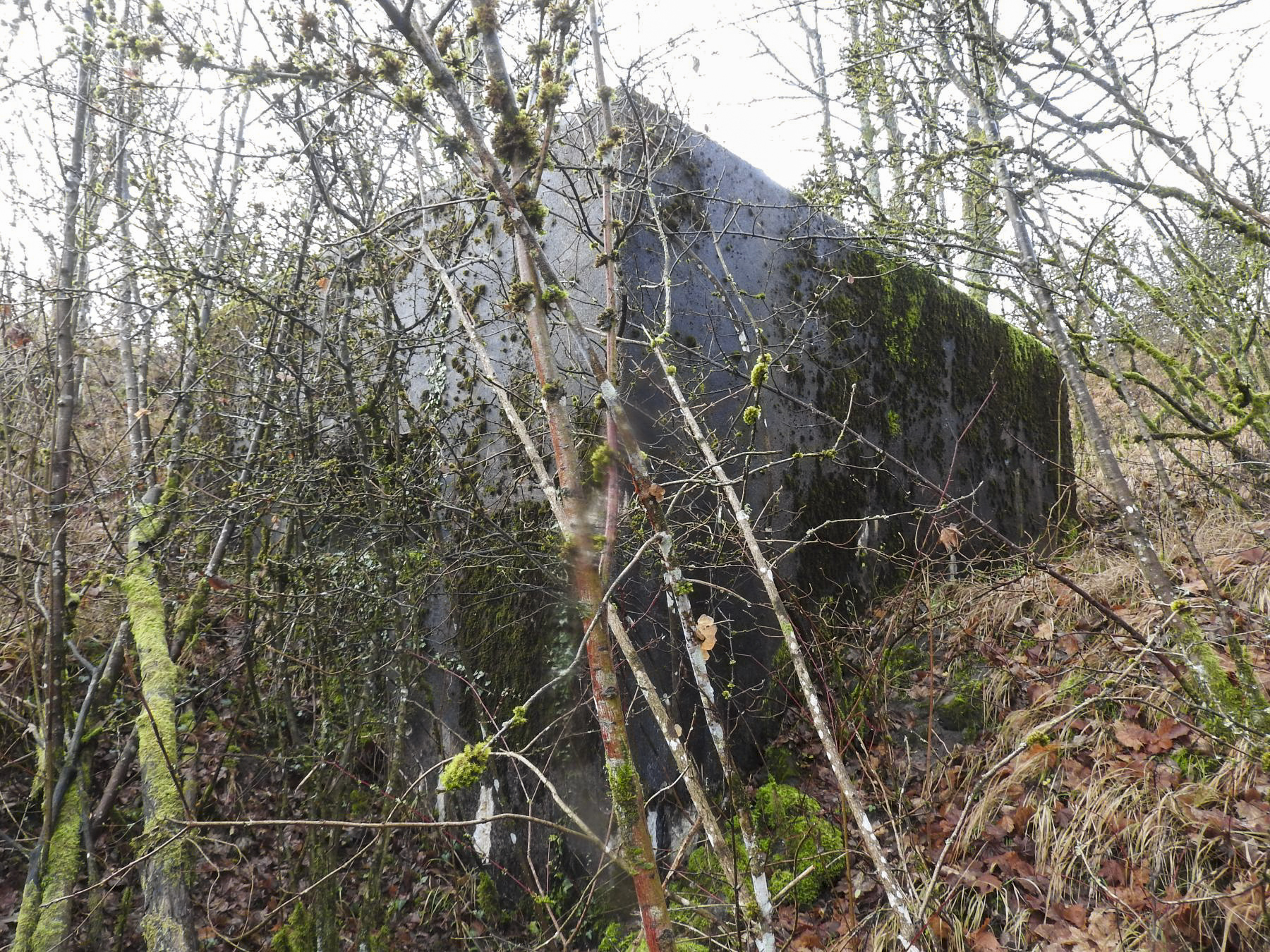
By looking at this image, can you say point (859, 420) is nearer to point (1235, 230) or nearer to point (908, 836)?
point (1235, 230)

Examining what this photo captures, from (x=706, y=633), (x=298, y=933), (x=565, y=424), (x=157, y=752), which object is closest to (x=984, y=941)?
(x=706, y=633)

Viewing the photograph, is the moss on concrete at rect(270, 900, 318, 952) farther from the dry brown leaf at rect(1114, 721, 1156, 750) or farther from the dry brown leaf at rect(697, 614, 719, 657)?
the dry brown leaf at rect(1114, 721, 1156, 750)

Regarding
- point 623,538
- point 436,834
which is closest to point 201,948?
point 436,834

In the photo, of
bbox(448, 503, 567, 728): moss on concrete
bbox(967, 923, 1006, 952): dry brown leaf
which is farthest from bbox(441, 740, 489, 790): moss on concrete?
bbox(967, 923, 1006, 952): dry brown leaf

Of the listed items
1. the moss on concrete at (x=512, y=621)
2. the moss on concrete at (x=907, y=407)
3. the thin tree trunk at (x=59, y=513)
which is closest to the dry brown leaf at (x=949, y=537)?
the moss on concrete at (x=907, y=407)

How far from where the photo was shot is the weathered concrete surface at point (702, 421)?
334 cm

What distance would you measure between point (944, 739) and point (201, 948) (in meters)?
4.01

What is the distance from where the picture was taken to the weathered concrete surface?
3.34m

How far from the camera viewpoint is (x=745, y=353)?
3891 mm

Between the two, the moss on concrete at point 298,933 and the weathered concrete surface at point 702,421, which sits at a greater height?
the weathered concrete surface at point 702,421

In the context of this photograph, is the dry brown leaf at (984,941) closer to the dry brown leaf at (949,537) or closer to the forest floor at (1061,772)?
the forest floor at (1061,772)

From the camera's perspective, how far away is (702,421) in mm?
3316

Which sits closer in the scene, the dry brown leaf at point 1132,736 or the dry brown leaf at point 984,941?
the dry brown leaf at point 984,941

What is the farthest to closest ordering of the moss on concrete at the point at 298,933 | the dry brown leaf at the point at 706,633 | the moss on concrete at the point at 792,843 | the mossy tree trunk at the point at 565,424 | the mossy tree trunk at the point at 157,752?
the moss on concrete at the point at 792,843, the moss on concrete at the point at 298,933, the mossy tree trunk at the point at 157,752, the dry brown leaf at the point at 706,633, the mossy tree trunk at the point at 565,424
